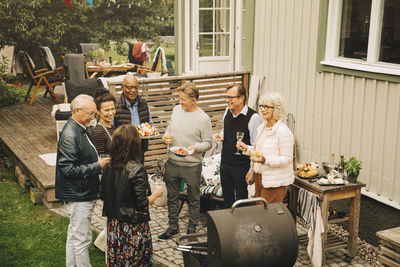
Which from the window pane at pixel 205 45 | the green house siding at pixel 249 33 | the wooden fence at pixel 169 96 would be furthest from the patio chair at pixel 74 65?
the green house siding at pixel 249 33

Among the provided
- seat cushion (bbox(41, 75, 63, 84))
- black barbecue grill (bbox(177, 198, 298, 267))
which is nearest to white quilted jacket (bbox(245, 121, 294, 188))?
black barbecue grill (bbox(177, 198, 298, 267))

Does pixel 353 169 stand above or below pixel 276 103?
below

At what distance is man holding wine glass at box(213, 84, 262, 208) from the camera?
5.04m

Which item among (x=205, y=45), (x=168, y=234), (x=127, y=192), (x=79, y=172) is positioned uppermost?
(x=205, y=45)

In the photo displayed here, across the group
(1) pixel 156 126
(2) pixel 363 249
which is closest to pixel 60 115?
(1) pixel 156 126

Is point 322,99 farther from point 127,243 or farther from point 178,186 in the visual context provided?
point 127,243

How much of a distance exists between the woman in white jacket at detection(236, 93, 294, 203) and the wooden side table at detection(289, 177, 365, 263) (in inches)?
12.6

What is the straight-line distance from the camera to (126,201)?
392 cm

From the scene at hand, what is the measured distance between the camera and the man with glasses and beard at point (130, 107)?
17.8 ft

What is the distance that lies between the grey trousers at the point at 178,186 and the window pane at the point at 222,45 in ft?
17.1

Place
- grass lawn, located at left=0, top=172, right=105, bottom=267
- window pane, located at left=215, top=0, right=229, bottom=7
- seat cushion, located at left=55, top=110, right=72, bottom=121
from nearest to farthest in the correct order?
grass lawn, located at left=0, top=172, right=105, bottom=267 → seat cushion, located at left=55, top=110, right=72, bottom=121 → window pane, located at left=215, top=0, right=229, bottom=7

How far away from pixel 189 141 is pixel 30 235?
2.45 meters

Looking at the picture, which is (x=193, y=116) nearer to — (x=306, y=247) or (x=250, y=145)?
(x=250, y=145)

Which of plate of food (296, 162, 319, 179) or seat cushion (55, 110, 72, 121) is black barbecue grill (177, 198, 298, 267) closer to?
plate of food (296, 162, 319, 179)
